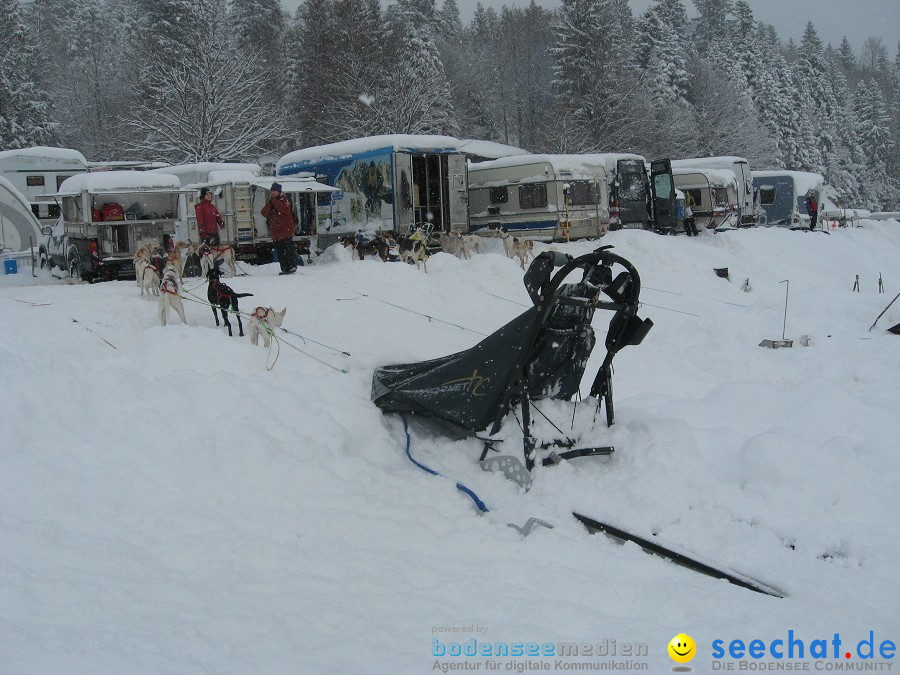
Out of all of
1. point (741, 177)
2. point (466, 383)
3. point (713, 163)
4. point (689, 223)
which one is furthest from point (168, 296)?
point (741, 177)

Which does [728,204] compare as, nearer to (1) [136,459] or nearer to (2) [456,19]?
(1) [136,459]

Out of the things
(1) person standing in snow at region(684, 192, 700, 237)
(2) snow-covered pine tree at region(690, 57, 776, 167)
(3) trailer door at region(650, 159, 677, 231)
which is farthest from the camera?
(2) snow-covered pine tree at region(690, 57, 776, 167)

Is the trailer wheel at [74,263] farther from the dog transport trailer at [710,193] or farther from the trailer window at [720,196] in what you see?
the trailer window at [720,196]

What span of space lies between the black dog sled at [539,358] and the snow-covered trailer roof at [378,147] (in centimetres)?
1220

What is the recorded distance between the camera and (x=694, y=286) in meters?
15.0

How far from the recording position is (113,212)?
1292cm

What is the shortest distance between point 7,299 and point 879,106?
60.8 m

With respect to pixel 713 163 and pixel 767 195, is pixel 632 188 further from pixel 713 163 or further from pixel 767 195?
pixel 767 195

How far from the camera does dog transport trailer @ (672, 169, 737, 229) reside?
22.2 m

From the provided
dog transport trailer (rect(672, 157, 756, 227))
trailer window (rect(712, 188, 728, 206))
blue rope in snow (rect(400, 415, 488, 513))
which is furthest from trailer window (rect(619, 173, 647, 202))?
blue rope in snow (rect(400, 415, 488, 513))

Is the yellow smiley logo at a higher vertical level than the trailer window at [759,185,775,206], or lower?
lower

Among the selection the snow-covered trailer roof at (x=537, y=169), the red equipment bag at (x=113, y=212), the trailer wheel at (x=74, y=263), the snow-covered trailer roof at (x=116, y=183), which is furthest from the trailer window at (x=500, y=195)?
the trailer wheel at (x=74, y=263)

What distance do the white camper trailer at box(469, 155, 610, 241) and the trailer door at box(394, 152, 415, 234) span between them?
2.93 m

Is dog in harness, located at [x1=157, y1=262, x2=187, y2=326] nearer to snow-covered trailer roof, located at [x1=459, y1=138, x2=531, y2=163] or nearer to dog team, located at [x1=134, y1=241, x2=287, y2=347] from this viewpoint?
dog team, located at [x1=134, y1=241, x2=287, y2=347]
